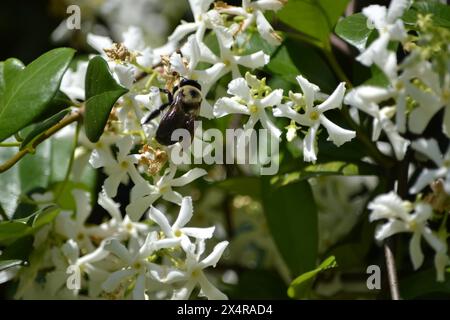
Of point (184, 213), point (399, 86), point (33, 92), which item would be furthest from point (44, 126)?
point (399, 86)

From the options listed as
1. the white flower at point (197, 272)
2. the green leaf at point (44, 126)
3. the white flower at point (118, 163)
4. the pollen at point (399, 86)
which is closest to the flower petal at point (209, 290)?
the white flower at point (197, 272)

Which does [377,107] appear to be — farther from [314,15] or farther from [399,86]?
[314,15]

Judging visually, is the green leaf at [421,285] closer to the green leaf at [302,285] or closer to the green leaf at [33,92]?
the green leaf at [302,285]

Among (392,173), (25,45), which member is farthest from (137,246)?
(25,45)

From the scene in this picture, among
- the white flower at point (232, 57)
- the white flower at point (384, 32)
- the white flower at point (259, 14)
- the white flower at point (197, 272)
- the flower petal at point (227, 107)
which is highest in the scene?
the white flower at point (384, 32)

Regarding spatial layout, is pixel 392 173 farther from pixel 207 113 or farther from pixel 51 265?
pixel 51 265

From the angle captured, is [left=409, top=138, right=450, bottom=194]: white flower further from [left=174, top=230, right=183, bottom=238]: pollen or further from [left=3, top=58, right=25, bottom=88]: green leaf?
[left=3, top=58, right=25, bottom=88]: green leaf
